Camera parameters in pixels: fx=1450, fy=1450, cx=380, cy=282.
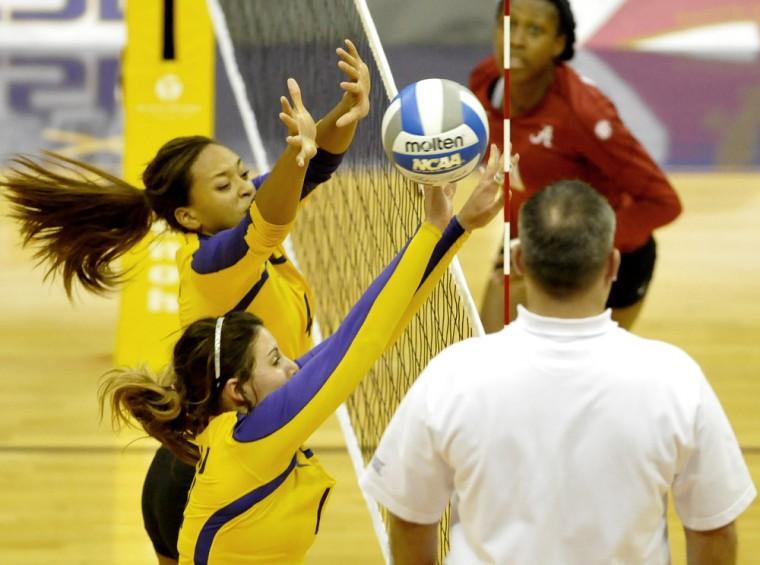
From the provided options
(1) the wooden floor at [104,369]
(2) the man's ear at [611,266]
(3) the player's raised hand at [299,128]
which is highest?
(3) the player's raised hand at [299,128]

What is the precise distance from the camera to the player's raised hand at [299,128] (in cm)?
342

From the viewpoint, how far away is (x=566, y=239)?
248cm

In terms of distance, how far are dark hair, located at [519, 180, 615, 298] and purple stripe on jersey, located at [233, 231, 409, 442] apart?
0.77m

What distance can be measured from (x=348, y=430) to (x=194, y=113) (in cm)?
241

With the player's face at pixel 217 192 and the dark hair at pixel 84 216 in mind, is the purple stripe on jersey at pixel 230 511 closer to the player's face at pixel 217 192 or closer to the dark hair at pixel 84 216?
the player's face at pixel 217 192

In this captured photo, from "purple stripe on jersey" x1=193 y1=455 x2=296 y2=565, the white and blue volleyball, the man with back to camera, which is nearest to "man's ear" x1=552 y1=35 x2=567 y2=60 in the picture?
the white and blue volleyball

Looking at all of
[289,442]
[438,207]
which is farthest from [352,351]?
[438,207]

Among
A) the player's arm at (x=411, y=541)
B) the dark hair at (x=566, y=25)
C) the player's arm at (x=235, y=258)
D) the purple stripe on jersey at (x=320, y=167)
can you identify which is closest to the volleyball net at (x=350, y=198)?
the purple stripe on jersey at (x=320, y=167)

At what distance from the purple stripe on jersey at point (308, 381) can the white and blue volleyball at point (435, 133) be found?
0.23m

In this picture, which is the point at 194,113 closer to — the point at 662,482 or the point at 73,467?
the point at 73,467

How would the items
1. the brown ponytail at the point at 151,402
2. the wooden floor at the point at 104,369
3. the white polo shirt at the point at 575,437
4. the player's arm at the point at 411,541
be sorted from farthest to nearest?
the wooden floor at the point at 104,369, the brown ponytail at the point at 151,402, the player's arm at the point at 411,541, the white polo shirt at the point at 575,437

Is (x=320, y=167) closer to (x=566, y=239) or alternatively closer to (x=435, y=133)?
(x=435, y=133)

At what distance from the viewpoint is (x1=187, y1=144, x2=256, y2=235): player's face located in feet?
13.2

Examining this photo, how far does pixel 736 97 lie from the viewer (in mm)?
11828
